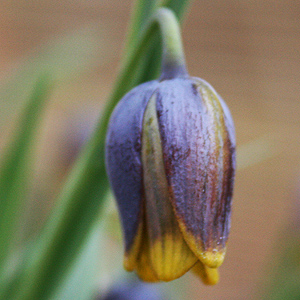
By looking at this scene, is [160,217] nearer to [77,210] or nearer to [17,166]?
[77,210]

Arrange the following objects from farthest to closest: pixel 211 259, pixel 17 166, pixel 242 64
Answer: pixel 242 64, pixel 17 166, pixel 211 259

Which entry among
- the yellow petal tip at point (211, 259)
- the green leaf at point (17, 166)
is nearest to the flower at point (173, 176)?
the yellow petal tip at point (211, 259)

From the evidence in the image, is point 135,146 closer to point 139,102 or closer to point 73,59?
point 139,102

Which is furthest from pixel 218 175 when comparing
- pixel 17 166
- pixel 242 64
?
pixel 242 64

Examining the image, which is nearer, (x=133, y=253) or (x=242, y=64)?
(x=133, y=253)

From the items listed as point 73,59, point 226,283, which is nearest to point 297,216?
point 73,59

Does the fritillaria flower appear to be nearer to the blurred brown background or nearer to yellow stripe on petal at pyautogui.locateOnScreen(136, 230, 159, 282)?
yellow stripe on petal at pyautogui.locateOnScreen(136, 230, 159, 282)

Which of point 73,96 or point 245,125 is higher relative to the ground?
point 73,96
